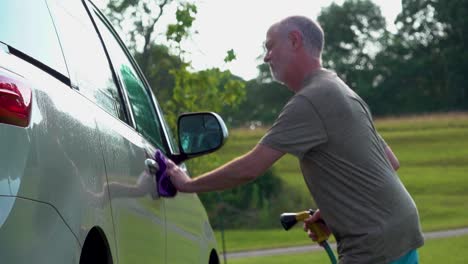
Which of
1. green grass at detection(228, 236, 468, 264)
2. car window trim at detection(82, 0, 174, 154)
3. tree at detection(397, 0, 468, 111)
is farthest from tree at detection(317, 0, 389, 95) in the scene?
car window trim at detection(82, 0, 174, 154)

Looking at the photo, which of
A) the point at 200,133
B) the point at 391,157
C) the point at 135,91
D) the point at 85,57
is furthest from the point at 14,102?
the point at 391,157

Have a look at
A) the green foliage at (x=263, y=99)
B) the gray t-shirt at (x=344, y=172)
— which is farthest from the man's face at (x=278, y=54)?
the green foliage at (x=263, y=99)

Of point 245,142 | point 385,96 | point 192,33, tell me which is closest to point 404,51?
point 385,96

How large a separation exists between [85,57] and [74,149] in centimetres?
93

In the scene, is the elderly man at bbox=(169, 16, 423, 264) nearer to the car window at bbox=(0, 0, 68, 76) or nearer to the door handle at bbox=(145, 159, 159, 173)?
the door handle at bbox=(145, 159, 159, 173)

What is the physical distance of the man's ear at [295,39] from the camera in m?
4.55

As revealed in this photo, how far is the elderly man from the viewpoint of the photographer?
4453 mm

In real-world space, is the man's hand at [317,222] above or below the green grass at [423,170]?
above

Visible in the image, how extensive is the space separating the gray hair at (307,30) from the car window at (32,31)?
1192 mm

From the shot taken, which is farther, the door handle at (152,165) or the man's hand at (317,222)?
the man's hand at (317,222)

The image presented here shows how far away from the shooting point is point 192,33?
771 inches

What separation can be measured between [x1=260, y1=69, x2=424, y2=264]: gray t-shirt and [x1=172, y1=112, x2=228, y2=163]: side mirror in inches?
34.5

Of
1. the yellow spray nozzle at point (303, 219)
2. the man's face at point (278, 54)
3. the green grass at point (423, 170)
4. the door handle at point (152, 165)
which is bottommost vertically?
the green grass at point (423, 170)

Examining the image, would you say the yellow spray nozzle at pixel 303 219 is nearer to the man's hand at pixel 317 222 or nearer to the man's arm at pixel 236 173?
the man's hand at pixel 317 222
